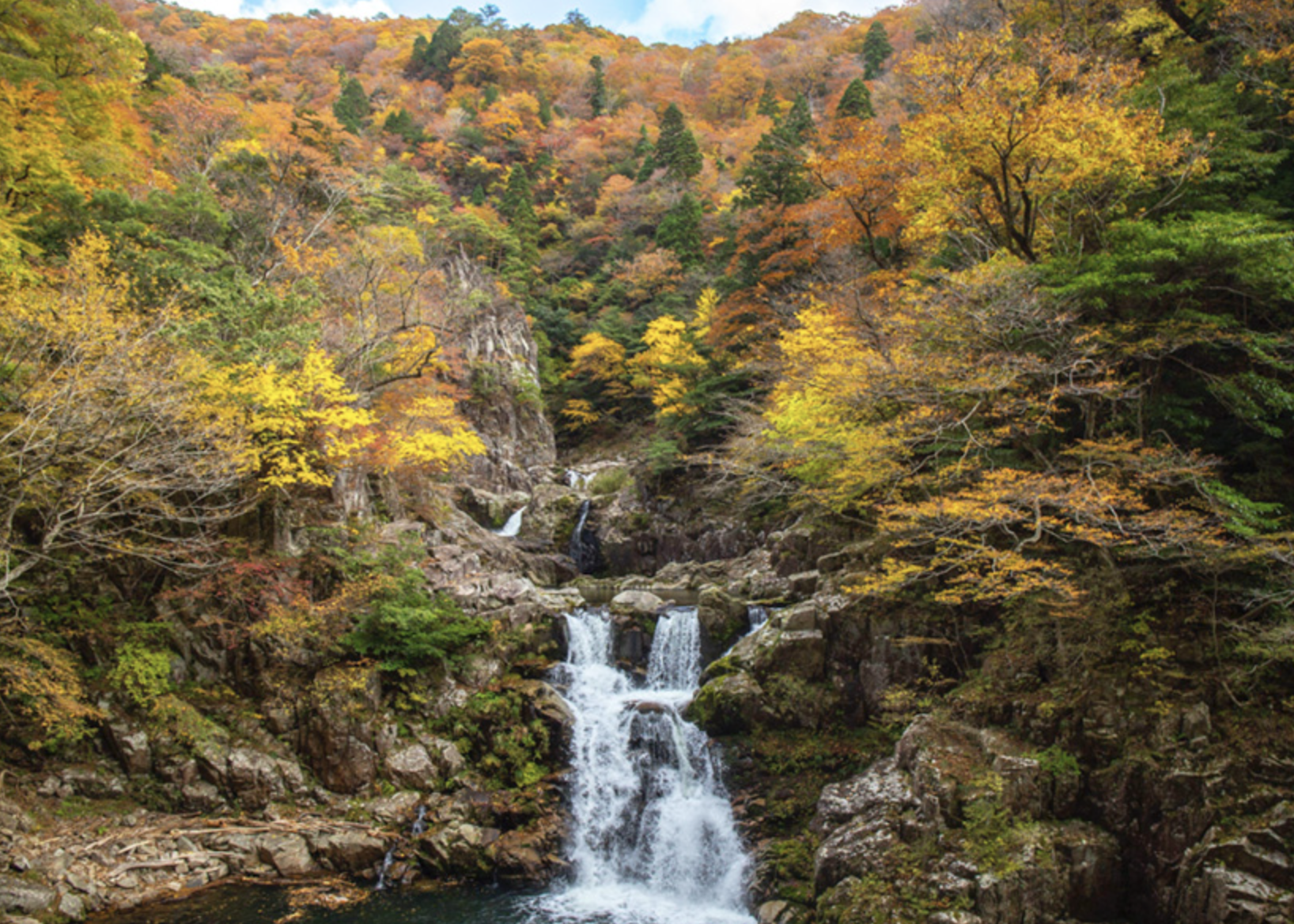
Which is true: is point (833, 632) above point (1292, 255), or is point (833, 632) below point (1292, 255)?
below

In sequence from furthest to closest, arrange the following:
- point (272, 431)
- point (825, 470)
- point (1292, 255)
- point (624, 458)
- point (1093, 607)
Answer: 1. point (624, 458)
2. point (825, 470)
3. point (272, 431)
4. point (1093, 607)
5. point (1292, 255)

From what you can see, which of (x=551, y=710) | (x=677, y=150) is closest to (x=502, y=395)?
(x=677, y=150)

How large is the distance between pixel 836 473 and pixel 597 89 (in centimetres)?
5339

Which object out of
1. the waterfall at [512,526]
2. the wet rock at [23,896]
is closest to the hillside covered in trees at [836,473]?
the wet rock at [23,896]

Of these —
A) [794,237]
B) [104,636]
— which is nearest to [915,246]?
[794,237]

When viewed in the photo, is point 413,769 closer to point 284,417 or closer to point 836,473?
point 284,417

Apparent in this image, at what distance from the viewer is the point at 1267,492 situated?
8.57 metres

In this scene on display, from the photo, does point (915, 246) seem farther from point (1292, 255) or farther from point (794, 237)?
point (1292, 255)

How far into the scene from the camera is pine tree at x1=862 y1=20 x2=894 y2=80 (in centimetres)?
4047

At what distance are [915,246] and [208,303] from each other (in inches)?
740

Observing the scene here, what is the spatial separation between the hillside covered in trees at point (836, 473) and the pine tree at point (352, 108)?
19.4m

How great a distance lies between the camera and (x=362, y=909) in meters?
9.33

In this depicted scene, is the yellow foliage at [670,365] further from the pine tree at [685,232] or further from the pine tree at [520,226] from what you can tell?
the pine tree at [520,226]

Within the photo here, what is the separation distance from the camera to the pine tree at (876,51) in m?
40.5
